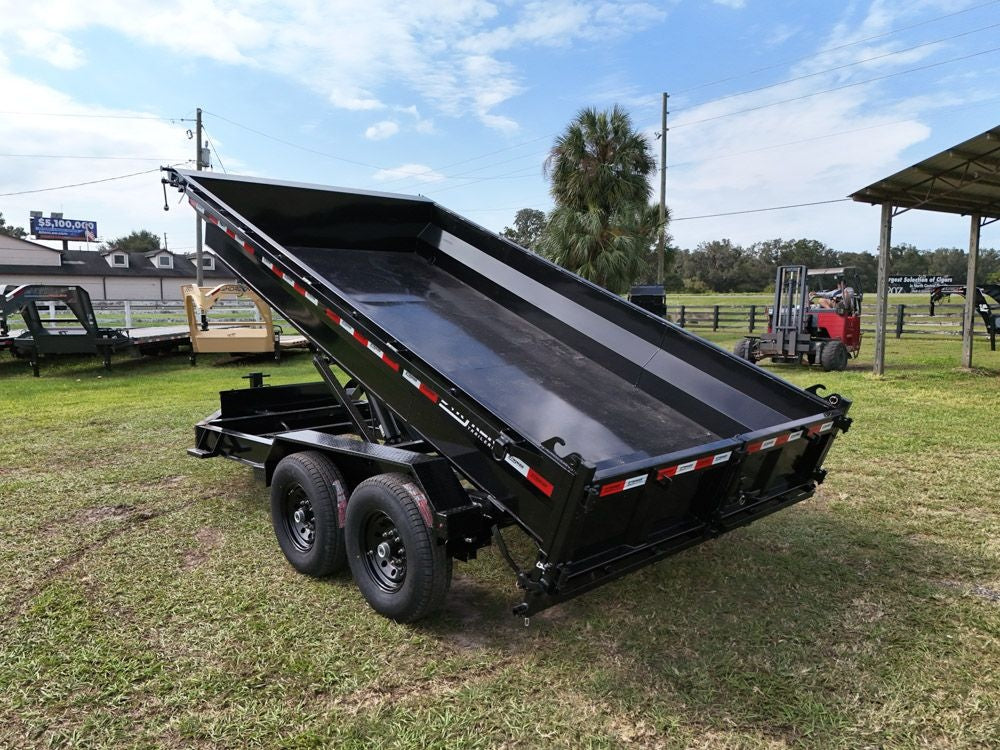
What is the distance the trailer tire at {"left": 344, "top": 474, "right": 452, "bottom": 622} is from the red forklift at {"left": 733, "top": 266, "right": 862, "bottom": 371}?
38.4 feet

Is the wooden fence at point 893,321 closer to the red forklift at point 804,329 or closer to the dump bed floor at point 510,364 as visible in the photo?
the red forklift at point 804,329

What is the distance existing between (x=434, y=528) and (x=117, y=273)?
53.0m

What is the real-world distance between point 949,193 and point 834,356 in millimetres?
3379

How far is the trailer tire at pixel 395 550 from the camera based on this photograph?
9.97 feet

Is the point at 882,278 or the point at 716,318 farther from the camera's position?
the point at 716,318

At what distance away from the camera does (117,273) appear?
48000 mm

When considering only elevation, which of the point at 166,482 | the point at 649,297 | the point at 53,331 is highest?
the point at 649,297

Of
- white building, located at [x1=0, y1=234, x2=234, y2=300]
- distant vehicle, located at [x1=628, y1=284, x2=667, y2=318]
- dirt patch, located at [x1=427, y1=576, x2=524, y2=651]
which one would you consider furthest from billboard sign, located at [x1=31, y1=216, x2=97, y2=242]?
dirt patch, located at [x1=427, y1=576, x2=524, y2=651]

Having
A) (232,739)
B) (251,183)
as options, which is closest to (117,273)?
(251,183)

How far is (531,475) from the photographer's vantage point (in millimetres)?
2777

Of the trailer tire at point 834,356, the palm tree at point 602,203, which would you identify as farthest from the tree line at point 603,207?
the trailer tire at point 834,356

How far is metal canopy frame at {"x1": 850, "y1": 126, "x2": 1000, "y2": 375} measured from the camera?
32.5ft

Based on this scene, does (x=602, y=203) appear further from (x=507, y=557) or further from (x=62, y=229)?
(x=62, y=229)

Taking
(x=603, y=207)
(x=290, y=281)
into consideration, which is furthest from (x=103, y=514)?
(x=603, y=207)
